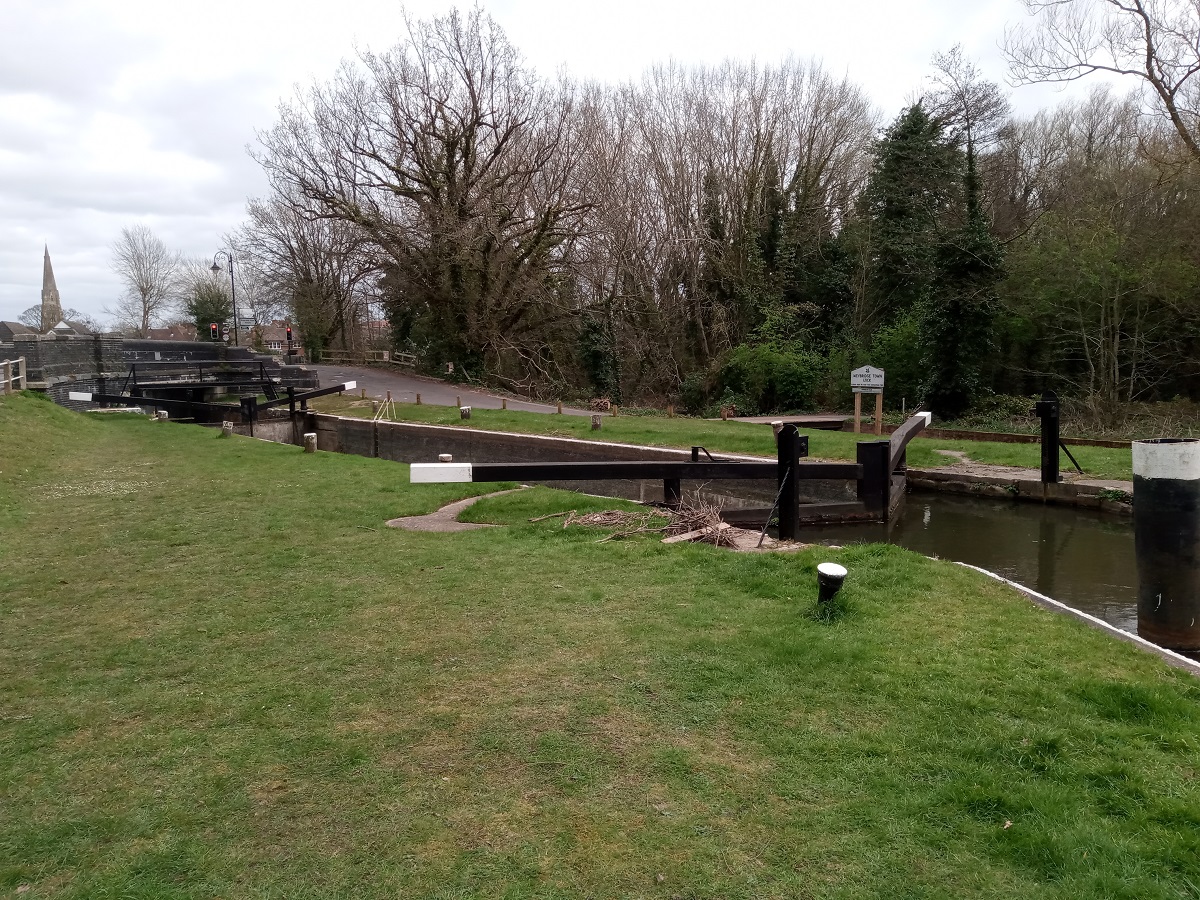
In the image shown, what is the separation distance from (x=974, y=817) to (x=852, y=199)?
2835 centimetres

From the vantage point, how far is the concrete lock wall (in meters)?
12.0

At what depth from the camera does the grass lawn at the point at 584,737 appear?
2.34 meters

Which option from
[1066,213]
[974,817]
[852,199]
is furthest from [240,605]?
[852,199]

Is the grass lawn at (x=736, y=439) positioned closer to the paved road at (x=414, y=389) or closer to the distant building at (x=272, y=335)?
the paved road at (x=414, y=389)

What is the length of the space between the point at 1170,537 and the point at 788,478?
2.57m

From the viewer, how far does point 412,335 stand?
3538cm

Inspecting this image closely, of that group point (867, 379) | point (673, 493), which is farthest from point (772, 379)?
point (673, 493)

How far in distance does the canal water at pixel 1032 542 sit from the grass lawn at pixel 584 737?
10.1ft

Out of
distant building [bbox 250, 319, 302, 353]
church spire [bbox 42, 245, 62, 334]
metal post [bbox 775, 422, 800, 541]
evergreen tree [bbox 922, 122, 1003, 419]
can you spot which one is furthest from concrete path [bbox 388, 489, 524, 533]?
distant building [bbox 250, 319, 302, 353]

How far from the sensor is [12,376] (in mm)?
18844

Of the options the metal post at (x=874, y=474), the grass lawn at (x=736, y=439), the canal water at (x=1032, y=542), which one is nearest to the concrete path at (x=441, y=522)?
the metal post at (x=874, y=474)

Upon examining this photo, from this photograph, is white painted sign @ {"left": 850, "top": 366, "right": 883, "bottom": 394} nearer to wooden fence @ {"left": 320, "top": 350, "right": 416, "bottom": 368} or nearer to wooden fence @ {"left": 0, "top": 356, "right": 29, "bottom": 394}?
wooden fence @ {"left": 0, "top": 356, "right": 29, "bottom": 394}

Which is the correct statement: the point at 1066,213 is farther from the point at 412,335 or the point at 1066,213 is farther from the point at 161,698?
the point at 412,335

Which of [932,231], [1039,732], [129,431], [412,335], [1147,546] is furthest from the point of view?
[412,335]
